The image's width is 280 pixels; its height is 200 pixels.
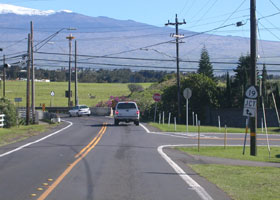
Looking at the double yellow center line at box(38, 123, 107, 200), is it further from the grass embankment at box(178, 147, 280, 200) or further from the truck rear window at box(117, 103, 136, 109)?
the truck rear window at box(117, 103, 136, 109)

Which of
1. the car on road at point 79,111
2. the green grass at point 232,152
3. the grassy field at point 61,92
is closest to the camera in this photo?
the green grass at point 232,152

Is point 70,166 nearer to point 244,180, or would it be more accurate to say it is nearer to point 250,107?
point 244,180

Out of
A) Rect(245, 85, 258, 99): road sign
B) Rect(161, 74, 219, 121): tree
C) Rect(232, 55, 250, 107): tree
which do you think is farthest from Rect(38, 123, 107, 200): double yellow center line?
Rect(232, 55, 250, 107): tree

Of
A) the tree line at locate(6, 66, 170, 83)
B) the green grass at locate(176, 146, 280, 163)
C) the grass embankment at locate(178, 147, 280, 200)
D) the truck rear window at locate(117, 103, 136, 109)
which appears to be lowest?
the green grass at locate(176, 146, 280, 163)

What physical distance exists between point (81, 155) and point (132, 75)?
145 metres

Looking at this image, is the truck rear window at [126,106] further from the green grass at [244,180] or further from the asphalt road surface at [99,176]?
the green grass at [244,180]

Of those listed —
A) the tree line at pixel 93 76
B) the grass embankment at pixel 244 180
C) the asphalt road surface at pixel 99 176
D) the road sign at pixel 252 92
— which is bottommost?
the grass embankment at pixel 244 180

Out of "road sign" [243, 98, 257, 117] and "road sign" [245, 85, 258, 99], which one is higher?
"road sign" [245, 85, 258, 99]

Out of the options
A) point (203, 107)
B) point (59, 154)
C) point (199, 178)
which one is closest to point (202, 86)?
point (203, 107)

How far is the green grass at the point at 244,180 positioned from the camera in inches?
379

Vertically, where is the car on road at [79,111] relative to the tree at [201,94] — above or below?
below

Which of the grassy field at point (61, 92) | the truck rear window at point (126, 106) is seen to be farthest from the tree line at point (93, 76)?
the truck rear window at point (126, 106)

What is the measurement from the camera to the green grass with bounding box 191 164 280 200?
963 centimetres

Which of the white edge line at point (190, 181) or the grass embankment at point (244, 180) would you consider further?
the grass embankment at point (244, 180)
